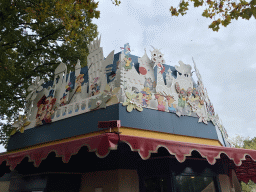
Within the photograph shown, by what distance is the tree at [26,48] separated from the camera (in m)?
7.89

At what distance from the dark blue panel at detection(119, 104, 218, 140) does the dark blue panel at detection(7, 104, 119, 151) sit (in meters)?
0.42

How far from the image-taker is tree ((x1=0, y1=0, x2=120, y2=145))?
7890 mm

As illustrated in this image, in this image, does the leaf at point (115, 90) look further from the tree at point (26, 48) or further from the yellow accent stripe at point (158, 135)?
the tree at point (26, 48)

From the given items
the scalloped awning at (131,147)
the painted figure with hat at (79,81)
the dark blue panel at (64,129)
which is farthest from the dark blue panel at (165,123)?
the painted figure with hat at (79,81)

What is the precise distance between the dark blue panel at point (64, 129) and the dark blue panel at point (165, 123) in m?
0.42

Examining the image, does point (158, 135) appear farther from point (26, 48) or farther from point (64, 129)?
point (26, 48)

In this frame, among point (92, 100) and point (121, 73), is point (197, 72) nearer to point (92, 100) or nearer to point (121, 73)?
point (121, 73)

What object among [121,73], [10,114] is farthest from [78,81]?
[10,114]

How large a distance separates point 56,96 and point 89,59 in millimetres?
1952

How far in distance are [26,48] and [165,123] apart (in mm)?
8390

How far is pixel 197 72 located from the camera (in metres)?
8.08

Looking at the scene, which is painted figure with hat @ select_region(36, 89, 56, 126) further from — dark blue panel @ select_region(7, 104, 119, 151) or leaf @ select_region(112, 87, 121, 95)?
leaf @ select_region(112, 87, 121, 95)

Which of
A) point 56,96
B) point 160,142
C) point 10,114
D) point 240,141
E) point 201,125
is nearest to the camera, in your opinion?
point 160,142

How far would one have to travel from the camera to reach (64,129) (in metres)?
6.41
